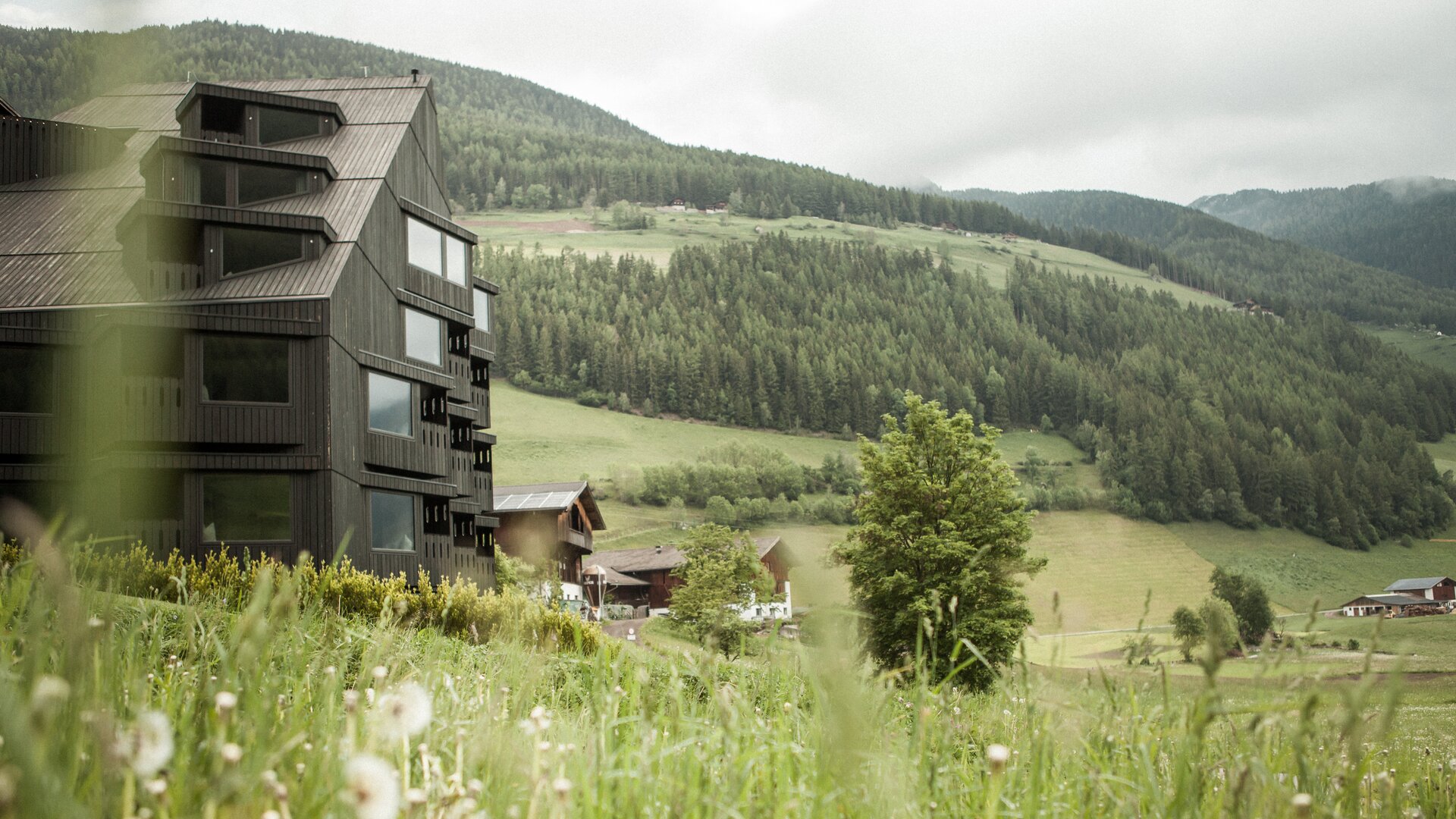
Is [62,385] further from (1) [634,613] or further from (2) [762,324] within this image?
(2) [762,324]

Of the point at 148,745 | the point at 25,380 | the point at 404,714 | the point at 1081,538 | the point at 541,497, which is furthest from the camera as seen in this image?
the point at 1081,538

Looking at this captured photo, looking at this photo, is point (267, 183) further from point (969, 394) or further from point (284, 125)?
point (969, 394)

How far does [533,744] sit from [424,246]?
106 ft

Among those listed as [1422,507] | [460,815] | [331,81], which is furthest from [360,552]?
[1422,507]

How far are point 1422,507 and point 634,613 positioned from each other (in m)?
140

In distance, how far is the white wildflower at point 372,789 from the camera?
1197mm

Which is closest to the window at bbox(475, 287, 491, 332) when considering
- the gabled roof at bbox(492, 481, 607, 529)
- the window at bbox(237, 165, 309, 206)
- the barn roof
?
the window at bbox(237, 165, 309, 206)

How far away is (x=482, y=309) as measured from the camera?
3903 cm

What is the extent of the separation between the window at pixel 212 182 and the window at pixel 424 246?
5.47 meters

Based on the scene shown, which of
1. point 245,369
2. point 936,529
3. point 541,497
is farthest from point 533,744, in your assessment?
point 541,497

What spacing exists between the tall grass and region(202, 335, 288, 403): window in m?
23.1

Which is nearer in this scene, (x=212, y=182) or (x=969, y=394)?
(x=212, y=182)

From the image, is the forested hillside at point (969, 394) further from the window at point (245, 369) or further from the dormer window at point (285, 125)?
the window at point (245, 369)

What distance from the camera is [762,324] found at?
192 m
